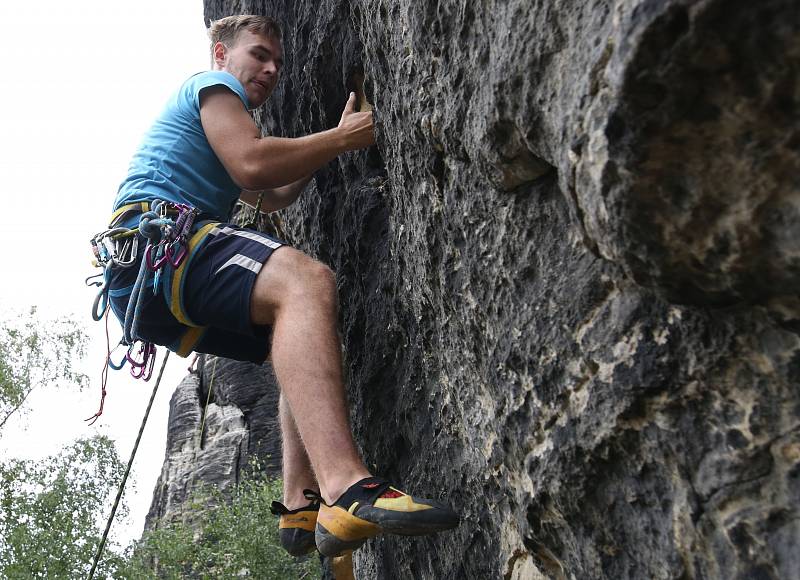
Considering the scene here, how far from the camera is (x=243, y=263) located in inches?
142

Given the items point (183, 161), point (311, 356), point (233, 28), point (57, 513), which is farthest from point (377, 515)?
point (57, 513)

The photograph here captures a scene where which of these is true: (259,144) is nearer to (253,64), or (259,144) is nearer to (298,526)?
(253,64)

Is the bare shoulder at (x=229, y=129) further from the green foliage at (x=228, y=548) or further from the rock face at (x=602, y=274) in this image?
the green foliage at (x=228, y=548)

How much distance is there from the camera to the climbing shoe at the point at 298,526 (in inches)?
163

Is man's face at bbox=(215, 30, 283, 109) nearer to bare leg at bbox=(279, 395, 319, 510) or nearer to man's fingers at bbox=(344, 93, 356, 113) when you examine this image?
man's fingers at bbox=(344, 93, 356, 113)

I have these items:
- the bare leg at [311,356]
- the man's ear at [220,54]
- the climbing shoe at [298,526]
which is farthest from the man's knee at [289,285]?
the man's ear at [220,54]

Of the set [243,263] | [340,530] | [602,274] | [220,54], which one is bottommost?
[340,530]

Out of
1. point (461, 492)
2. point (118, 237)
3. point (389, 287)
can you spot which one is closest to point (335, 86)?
point (389, 287)

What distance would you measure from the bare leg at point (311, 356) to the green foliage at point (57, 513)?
36.3ft

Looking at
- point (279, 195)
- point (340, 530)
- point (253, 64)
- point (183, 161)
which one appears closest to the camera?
point (340, 530)

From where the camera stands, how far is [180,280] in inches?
144

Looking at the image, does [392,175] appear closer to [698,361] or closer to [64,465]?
[698,361]

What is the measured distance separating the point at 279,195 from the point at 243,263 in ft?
5.72

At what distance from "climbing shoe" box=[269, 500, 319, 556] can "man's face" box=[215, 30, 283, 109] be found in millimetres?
2249
